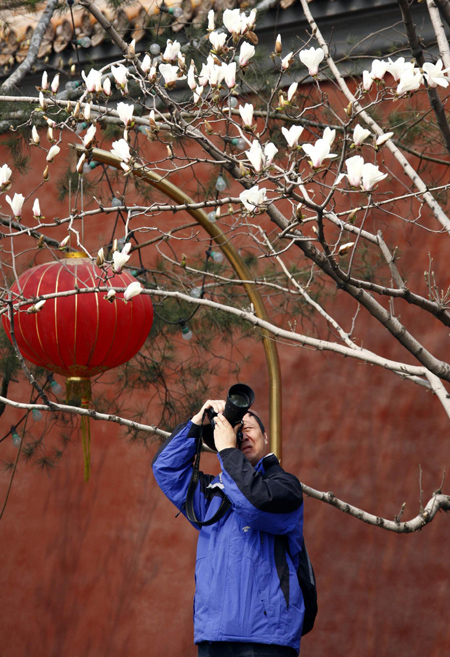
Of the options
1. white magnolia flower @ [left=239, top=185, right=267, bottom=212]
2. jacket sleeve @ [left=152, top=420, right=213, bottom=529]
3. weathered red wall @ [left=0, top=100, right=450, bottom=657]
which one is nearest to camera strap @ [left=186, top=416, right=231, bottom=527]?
jacket sleeve @ [left=152, top=420, right=213, bottom=529]

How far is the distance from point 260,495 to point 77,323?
2.72 ft

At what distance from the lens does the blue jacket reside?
1.74 meters

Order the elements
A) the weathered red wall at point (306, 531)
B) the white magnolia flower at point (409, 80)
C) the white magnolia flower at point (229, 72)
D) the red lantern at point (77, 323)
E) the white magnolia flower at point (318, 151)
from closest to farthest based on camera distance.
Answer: the white magnolia flower at point (318, 151) < the white magnolia flower at point (409, 80) < the white magnolia flower at point (229, 72) < the red lantern at point (77, 323) < the weathered red wall at point (306, 531)

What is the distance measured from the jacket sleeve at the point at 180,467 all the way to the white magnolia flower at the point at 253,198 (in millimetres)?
593

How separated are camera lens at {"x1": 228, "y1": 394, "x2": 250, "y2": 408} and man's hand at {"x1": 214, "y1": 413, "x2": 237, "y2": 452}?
45 mm

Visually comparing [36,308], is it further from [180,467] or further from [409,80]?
[409,80]

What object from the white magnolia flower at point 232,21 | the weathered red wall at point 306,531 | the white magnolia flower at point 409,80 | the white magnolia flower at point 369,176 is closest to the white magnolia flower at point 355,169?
the white magnolia flower at point 369,176

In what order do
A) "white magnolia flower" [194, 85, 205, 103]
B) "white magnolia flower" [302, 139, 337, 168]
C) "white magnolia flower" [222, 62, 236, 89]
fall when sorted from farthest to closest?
1. "white magnolia flower" [194, 85, 205, 103]
2. "white magnolia flower" [222, 62, 236, 89]
3. "white magnolia flower" [302, 139, 337, 168]

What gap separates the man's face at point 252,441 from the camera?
6.36 feet

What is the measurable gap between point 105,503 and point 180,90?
171cm

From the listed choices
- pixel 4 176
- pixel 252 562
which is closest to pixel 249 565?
pixel 252 562

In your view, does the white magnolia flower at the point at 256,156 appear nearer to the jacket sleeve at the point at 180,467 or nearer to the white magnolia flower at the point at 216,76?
the white magnolia flower at the point at 216,76

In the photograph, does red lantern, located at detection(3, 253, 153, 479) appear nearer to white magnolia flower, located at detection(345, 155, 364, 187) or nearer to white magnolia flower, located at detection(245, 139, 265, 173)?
white magnolia flower, located at detection(245, 139, 265, 173)

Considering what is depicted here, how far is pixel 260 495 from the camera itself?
1719mm
